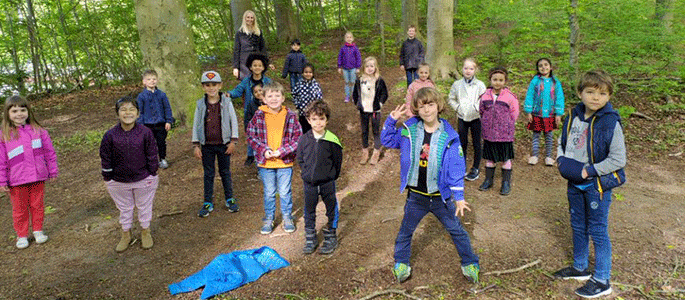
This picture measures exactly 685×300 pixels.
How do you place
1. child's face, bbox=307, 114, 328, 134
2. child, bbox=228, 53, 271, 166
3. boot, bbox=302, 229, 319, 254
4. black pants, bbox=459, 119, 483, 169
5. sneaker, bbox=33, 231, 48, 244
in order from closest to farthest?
1. child's face, bbox=307, 114, 328, 134
2. boot, bbox=302, 229, 319, 254
3. sneaker, bbox=33, 231, 48, 244
4. black pants, bbox=459, 119, 483, 169
5. child, bbox=228, 53, 271, 166

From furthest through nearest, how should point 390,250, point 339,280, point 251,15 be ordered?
point 251,15 → point 390,250 → point 339,280

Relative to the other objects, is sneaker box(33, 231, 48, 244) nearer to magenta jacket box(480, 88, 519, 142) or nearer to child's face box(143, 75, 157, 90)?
child's face box(143, 75, 157, 90)

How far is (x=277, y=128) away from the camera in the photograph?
189 inches

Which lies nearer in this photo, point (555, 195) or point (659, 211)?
point (659, 211)

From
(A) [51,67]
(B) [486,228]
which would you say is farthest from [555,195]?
(A) [51,67]

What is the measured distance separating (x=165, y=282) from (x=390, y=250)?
92.2 inches

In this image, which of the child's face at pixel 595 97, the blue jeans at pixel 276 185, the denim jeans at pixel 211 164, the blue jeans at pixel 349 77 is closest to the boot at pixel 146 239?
the denim jeans at pixel 211 164

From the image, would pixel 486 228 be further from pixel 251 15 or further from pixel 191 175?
pixel 251 15

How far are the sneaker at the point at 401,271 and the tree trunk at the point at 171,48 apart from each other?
22.5 feet

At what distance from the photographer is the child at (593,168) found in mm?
3312

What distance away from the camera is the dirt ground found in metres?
3.70

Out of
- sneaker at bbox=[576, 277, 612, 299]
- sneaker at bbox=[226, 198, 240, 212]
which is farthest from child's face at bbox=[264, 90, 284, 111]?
sneaker at bbox=[576, 277, 612, 299]

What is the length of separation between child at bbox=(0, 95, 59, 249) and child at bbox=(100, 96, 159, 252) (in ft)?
3.40

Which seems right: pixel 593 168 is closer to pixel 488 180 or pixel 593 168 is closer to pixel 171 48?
pixel 488 180
